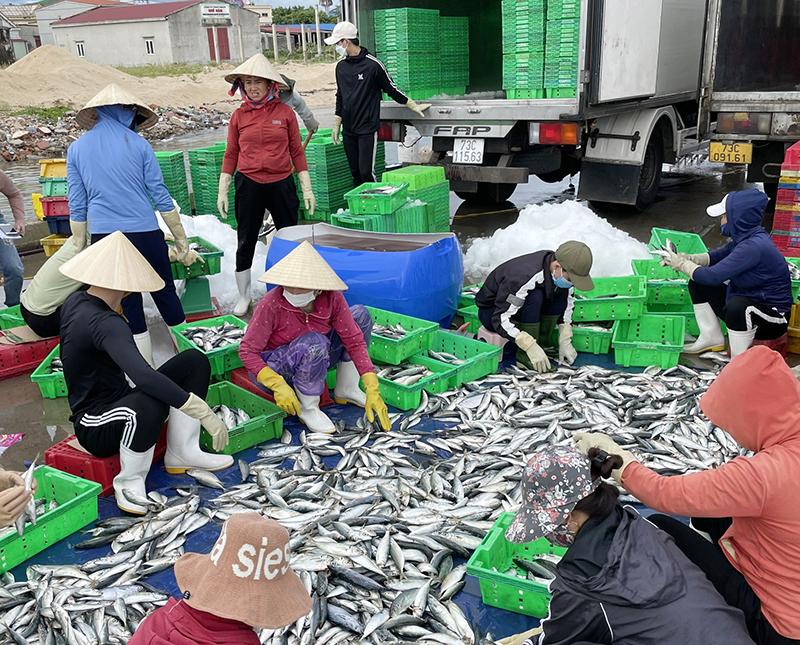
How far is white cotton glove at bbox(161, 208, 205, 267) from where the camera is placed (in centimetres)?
568

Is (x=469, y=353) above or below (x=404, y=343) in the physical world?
below

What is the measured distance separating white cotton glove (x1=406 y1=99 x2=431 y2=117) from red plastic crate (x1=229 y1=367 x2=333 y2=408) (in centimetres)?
451

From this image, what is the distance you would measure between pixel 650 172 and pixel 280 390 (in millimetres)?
6999

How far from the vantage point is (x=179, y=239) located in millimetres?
5883

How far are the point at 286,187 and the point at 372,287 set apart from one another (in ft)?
4.49

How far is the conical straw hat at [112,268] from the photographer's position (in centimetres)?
387

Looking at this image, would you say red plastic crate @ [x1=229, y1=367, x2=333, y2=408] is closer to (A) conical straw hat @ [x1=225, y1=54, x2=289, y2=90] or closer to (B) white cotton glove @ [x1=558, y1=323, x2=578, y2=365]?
(B) white cotton glove @ [x1=558, y1=323, x2=578, y2=365]

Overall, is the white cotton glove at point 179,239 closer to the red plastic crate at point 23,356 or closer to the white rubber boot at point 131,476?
the red plastic crate at point 23,356

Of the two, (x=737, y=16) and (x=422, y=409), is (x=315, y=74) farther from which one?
(x=422, y=409)

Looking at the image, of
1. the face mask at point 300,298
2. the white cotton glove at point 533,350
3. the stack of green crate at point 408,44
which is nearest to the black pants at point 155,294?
the face mask at point 300,298

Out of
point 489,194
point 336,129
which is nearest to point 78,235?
point 336,129

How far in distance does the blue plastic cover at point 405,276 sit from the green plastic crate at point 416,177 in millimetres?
1560

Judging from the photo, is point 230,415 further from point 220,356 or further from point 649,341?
point 649,341

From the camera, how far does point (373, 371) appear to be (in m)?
4.84
